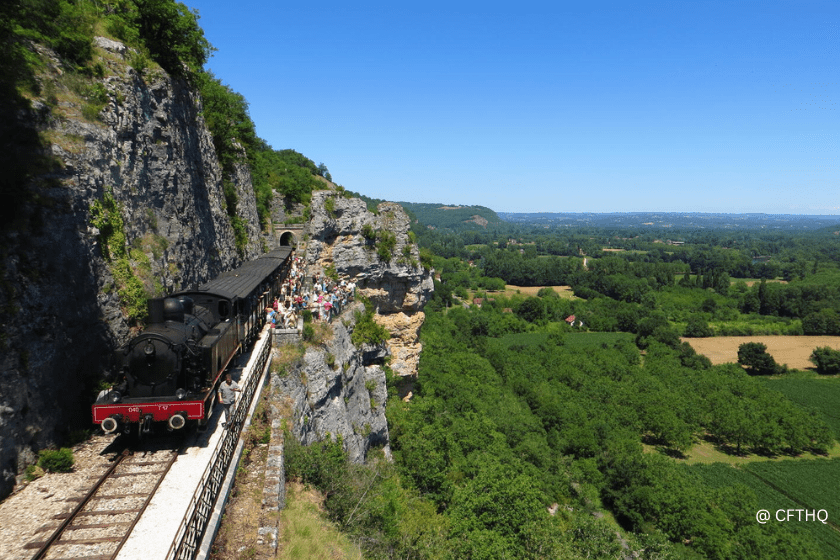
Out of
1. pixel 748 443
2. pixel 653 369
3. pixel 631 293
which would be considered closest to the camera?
pixel 748 443

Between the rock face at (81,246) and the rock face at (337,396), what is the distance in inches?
242

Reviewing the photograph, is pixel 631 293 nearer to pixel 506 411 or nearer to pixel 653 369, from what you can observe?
pixel 653 369

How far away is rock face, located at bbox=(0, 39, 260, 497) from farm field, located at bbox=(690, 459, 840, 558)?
44.2 meters

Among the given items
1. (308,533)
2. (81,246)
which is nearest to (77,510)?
(308,533)

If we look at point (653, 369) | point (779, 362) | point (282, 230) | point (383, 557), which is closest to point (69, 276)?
point (383, 557)

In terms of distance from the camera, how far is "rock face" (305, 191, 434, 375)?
3234 centimetres

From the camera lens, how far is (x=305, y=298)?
24.0m

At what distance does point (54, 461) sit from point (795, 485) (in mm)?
55167

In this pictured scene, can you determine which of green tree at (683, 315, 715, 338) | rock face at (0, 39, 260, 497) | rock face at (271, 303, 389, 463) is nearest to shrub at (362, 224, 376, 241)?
rock face at (271, 303, 389, 463)

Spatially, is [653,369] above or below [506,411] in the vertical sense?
below

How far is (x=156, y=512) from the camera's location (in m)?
8.90

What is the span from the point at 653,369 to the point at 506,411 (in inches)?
1270

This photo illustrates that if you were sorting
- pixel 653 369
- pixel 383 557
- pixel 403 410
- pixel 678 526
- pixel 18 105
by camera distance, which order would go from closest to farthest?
1. pixel 18 105
2. pixel 383 557
3. pixel 678 526
4. pixel 403 410
5. pixel 653 369

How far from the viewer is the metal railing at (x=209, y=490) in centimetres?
780
